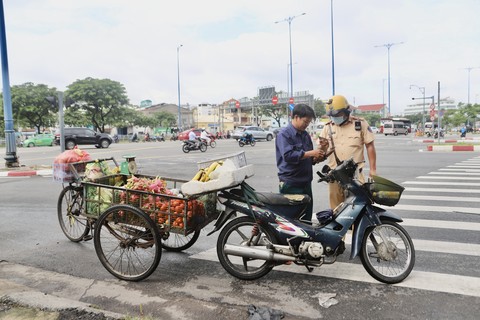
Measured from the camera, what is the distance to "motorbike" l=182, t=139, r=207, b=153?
2318 centimetres

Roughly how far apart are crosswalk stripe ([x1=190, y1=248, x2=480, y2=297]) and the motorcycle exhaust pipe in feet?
1.80

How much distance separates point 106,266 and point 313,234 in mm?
2064

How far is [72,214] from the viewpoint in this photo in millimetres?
5043

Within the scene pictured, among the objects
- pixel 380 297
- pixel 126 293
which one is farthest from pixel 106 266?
pixel 380 297

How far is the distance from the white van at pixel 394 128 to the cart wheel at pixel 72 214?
52971 mm

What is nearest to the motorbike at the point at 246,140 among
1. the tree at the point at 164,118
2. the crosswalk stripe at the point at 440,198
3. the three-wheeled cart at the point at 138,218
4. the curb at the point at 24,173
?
the curb at the point at 24,173

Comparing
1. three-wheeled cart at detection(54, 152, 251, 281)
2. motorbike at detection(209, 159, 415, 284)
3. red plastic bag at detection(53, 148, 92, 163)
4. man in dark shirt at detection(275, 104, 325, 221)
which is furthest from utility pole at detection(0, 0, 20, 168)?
motorbike at detection(209, 159, 415, 284)

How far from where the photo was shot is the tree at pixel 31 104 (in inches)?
1853

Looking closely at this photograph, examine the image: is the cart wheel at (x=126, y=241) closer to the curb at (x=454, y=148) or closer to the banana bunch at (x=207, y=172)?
the banana bunch at (x=207, y=172)

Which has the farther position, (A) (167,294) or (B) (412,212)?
(B) (412,212)

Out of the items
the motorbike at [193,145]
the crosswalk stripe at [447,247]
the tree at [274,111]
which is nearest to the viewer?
the crosswalk stripe at [447,247]

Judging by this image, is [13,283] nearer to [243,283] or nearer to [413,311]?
[243,283]

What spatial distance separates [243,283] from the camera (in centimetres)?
378

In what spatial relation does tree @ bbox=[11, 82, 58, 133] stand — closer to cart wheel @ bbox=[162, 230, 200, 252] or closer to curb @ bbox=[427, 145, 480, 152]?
curb @ bbox=[427, 145, 480, 152]
